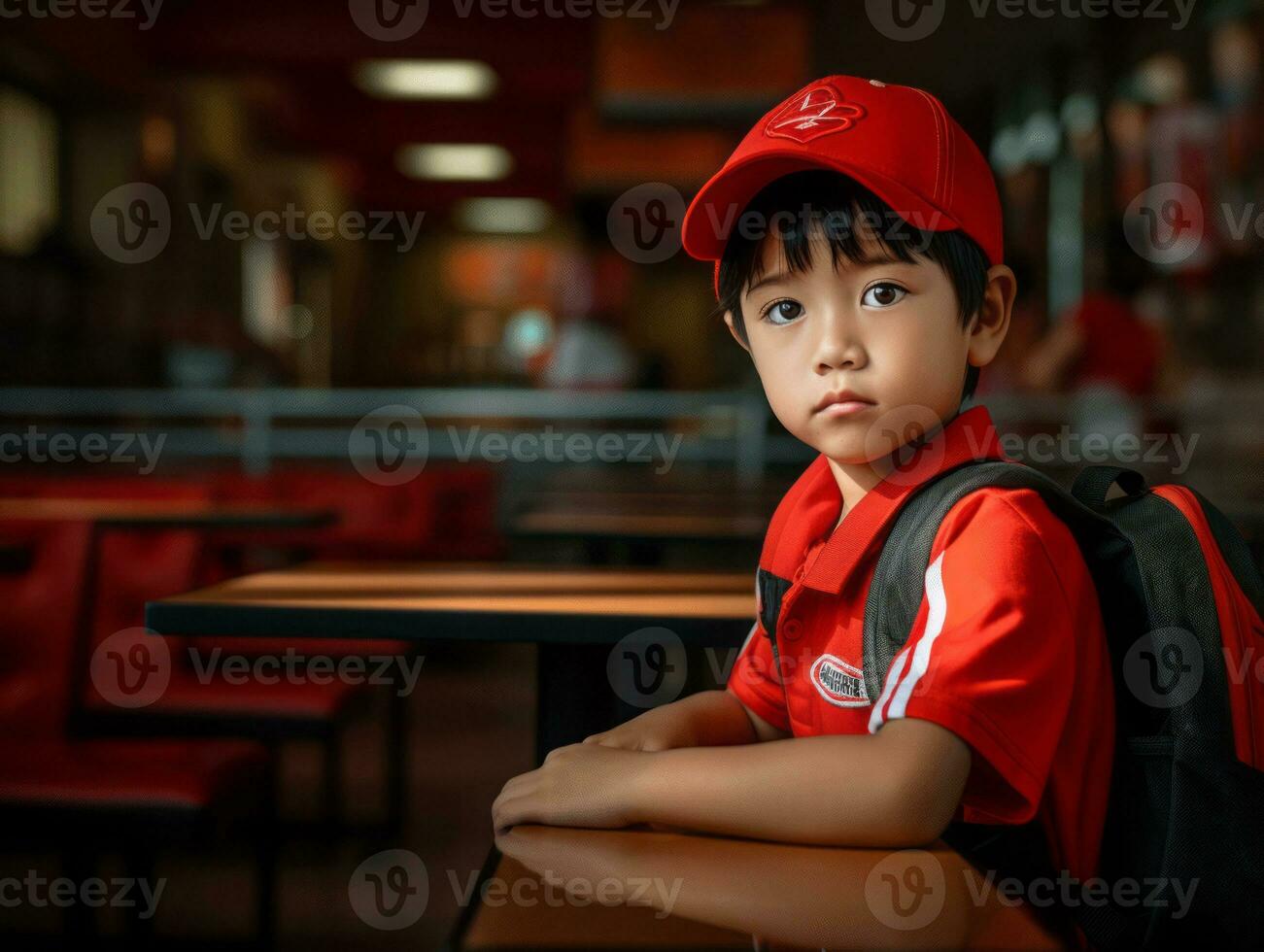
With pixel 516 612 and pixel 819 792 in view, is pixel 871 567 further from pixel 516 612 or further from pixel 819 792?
pixel 516 612

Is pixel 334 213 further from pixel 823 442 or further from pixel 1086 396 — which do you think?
pixel 823 442

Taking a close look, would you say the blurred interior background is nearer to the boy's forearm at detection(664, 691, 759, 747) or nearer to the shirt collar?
the boy's forearm at detection(664, 691, 759, 747)

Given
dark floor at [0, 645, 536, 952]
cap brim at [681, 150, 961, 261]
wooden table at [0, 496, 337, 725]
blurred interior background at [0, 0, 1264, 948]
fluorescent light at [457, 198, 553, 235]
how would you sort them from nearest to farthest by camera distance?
cap brim at [681, 150, 961, 261] < wooden table at [0, 496, 337, 725] < dark floor at [0, 645, 536, 952] < blurred interior background at [0, 0, 1264, 948] < fluorescent light at [457, 198, 553, 235]

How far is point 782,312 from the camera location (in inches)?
30.2

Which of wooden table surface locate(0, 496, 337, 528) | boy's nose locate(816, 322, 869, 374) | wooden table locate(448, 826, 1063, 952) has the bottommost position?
wooden table locate(448, 826, 1063, 952)

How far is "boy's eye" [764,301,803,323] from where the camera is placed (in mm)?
760

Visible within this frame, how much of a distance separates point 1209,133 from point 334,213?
8938mm

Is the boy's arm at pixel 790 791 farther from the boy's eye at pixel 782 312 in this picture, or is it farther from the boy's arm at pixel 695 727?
the boy's eye at pixel 782 312

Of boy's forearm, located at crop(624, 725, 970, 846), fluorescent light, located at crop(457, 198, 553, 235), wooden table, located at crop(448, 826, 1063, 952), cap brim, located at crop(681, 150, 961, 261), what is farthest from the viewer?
fluorescent light, located at crop(457, 198, 553, 235)

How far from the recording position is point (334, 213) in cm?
1222

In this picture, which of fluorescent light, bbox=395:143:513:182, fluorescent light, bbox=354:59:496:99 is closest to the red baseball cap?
fluorescent light, bbox=354:59:496:99

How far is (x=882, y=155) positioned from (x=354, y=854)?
1.96 m

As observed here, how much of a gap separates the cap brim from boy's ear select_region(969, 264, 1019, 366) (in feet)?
0.23

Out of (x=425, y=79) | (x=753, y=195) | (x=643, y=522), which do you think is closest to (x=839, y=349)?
(x=753, y=195)
